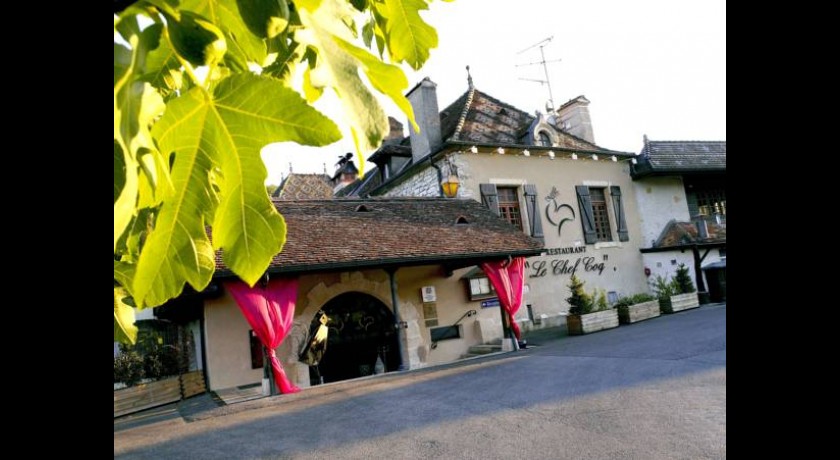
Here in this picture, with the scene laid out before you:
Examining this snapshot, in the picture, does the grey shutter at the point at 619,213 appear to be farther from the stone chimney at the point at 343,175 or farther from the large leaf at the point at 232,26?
the large leaf at the point at 232,26

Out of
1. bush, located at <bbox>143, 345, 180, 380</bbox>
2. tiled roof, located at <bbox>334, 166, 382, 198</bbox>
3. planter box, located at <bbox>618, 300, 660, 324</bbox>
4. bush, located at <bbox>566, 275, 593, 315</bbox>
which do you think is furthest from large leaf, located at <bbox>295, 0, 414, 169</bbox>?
tiled roof, located at <bbox>334, 166, 382, 198</bbox>

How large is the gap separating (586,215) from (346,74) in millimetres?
17231

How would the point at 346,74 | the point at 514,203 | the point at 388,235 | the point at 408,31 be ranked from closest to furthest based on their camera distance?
the point at 346,74
the point at 408,31
the point at 388,235
the point at 514,203

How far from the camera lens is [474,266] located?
12.4m

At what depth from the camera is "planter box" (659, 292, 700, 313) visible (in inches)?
620

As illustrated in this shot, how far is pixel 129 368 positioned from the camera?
1181cm

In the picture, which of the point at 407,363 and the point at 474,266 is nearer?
the point at 407,363

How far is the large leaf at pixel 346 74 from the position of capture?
2.32ft

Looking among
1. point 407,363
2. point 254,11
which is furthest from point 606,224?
point 254,11

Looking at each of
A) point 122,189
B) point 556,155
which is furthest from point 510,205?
point 122,189

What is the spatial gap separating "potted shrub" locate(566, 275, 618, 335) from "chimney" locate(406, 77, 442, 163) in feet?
20.3

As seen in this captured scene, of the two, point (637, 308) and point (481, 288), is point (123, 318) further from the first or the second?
point (637, 308)
